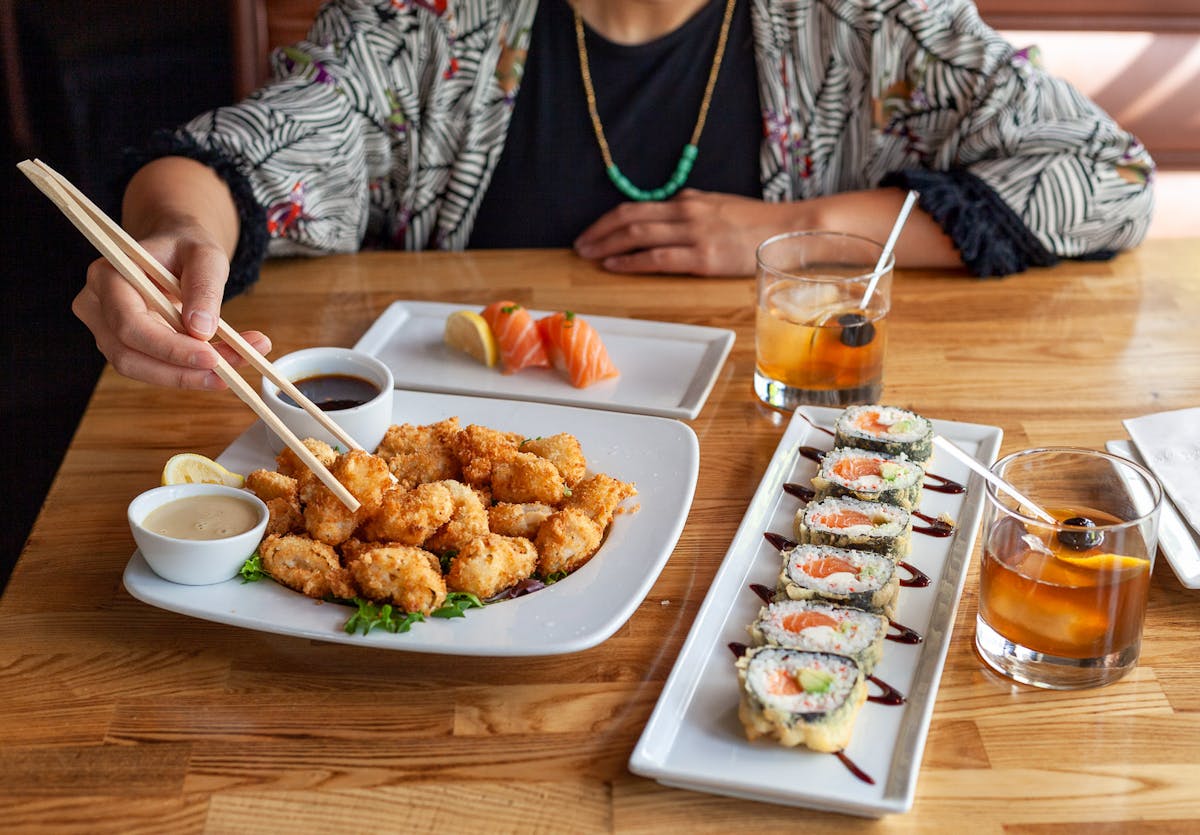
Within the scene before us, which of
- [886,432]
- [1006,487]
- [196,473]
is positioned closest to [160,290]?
[196,473]

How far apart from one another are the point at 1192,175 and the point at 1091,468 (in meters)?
2.30

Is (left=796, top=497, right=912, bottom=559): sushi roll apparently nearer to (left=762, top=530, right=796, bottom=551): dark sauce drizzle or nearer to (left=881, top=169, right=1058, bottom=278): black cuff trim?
(left=762, top=530, right=796, bottom=551): dark sauce drizzle

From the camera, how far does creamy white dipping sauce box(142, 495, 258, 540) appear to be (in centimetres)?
127

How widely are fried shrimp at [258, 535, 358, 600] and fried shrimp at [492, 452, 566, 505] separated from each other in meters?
0.25

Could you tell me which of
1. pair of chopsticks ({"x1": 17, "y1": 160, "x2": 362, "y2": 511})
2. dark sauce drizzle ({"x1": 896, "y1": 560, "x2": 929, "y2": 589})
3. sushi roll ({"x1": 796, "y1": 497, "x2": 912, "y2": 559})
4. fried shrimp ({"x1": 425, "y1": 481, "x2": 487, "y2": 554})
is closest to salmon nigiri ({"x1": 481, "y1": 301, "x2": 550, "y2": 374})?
pair of chopsticks ({"x1": 17, "y1": 160, "x2": 362, "y2": 511})

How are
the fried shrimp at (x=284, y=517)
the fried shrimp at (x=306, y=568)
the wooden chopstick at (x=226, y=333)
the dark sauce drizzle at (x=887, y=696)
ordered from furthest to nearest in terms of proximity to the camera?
the wooden chopstick at (x=226, y=333) → the fried shrimp at (x=284, y=517) → the fried shrimp at (x=306, y=568) → the dark sauce drizzle at (x=887, y=696)

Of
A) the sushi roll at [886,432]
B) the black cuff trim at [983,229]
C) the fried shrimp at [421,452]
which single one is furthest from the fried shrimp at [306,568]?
the black cuff trim at [983,229]

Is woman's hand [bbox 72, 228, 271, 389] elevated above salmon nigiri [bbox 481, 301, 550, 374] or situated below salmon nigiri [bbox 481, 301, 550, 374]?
above

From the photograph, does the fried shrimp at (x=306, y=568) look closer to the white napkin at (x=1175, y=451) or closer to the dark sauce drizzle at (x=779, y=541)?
the dark sauce drizzle at (x=779, y=541)

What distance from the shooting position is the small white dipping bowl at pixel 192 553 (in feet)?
3.94

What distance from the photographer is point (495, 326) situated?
5.95ft

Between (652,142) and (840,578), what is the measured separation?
1496 millimetres

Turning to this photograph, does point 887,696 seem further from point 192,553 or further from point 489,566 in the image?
point 192,553

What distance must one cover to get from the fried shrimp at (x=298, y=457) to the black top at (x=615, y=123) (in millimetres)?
1153
